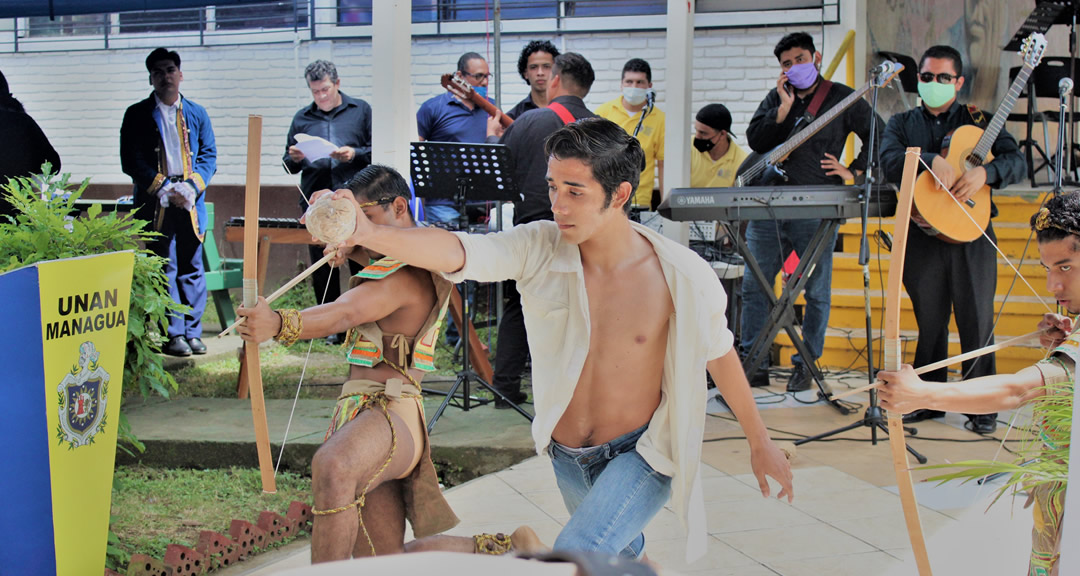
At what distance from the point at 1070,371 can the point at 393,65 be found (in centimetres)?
445

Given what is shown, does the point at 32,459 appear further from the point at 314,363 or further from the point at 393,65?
the point at 314,363

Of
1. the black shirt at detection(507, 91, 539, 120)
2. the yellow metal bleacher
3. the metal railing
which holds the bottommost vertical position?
the yellow metal bleacher

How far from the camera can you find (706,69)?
9.98m

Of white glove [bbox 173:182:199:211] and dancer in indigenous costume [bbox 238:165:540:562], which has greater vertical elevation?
white glove [bbox 173:182:199:211]

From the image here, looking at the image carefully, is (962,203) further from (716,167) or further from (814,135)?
(716,167)

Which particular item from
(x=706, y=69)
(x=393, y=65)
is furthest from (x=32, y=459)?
(x=706, y=69)

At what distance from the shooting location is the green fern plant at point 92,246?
3113 mm

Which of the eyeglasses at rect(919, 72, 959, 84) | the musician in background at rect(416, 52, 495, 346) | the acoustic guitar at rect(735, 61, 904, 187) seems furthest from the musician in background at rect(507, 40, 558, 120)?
the eyeglasses at rect(919, 72, 959, 84)

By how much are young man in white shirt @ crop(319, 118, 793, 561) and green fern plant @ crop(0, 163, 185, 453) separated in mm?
1419

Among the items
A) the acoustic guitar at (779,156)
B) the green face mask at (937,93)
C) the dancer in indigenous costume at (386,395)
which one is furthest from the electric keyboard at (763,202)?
the dancer in indigenous costume at (386,395)

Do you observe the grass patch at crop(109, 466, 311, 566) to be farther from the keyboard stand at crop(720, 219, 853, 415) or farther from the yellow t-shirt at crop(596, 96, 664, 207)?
the yellow t-shirt at crop(596, 96, 664, 207)

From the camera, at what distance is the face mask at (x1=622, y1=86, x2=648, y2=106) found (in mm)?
7387

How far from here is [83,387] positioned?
2.93m

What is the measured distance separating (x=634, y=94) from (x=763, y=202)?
2.59 m
